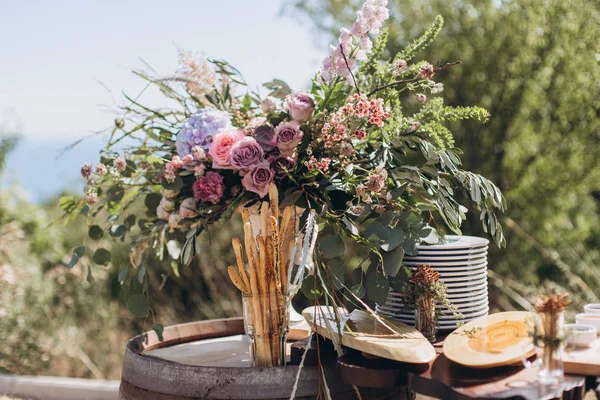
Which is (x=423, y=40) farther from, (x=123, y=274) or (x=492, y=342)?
(x=123, y=274)

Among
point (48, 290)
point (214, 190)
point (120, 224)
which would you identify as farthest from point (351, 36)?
point (48, 290)

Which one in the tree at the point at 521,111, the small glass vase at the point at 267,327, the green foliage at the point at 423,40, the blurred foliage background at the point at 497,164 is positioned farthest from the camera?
the tree at the point at 521,111

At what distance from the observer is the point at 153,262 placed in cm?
534

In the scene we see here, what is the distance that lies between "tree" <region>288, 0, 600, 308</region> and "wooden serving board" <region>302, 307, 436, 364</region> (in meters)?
3.18

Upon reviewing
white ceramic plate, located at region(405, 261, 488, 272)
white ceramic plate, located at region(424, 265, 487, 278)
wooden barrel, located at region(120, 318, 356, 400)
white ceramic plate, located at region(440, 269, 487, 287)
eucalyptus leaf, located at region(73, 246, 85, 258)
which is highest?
eucalyptus leaf, located at region(73, 246, 85, 258)

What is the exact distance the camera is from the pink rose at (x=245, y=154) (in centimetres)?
160

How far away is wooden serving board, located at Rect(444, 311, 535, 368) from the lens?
4.14 ft

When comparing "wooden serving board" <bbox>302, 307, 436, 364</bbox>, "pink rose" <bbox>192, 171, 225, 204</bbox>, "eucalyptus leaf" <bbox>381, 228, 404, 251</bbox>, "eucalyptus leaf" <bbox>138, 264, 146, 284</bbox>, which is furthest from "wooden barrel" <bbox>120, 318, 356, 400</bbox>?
"pink rose" <bbox>192, 171, 225, 204</bbox>

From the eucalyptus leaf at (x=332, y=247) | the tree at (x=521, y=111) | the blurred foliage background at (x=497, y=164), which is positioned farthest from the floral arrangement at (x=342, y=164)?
the tree at (x=521, y=111)

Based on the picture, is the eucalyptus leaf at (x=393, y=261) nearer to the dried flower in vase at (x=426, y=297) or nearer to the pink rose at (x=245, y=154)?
the dried flower in vase at (x=426, y=297)

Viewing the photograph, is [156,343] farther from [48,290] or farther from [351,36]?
[48,290]

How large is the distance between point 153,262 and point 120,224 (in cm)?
329

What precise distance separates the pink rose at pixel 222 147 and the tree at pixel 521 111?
331 centimetres

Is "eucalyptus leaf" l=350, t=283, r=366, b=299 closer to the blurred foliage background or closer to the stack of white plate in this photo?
the stack of white plate
